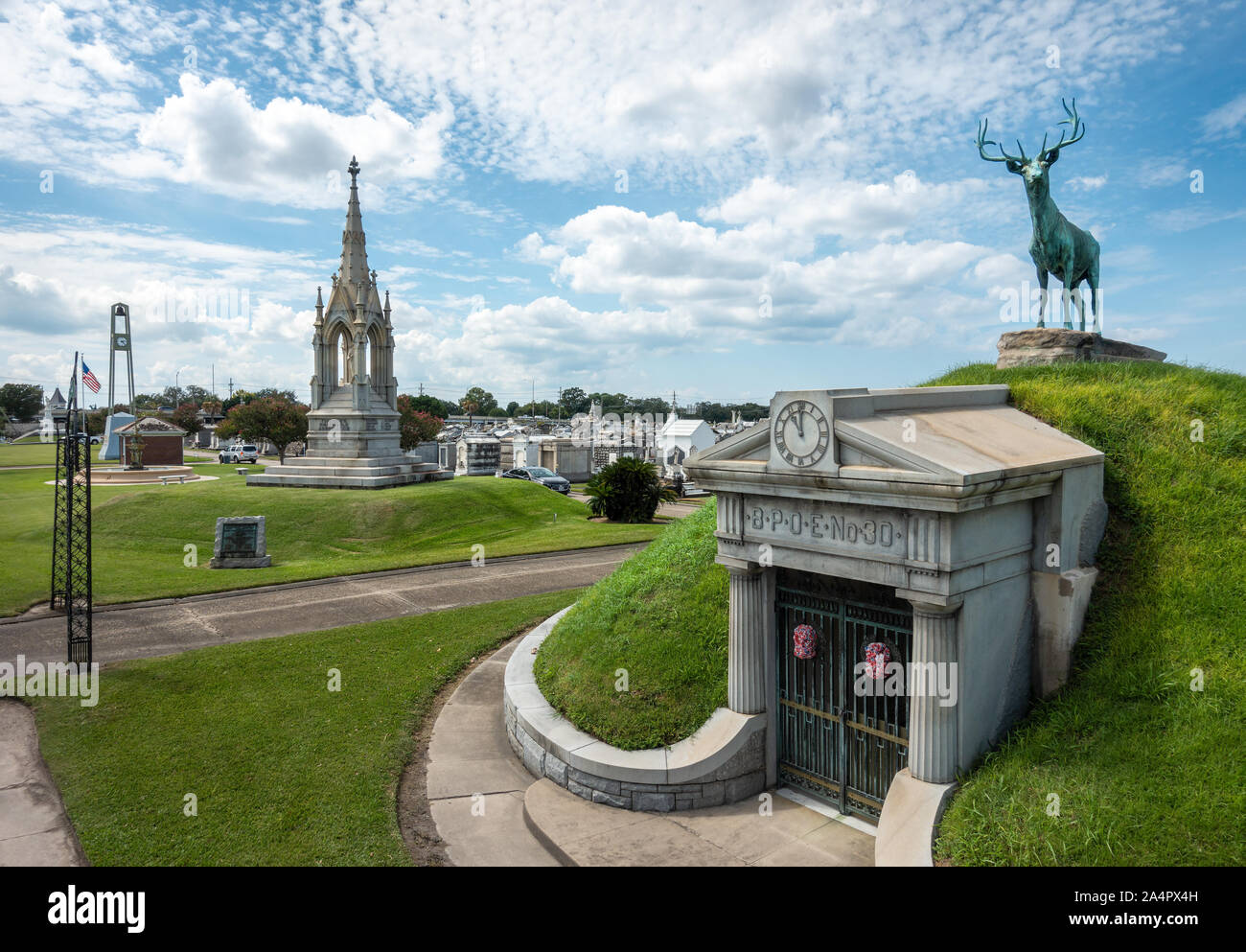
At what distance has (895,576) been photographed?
640cm

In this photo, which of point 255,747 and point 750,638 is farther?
point 255,747

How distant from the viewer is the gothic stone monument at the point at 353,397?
3159 cm

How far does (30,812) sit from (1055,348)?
540 inches

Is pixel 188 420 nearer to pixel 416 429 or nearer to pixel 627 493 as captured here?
pixel 416 429

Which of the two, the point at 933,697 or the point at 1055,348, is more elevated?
the point at 1055,348

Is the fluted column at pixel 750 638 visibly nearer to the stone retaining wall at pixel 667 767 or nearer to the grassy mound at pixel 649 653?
the stone retaining wall at pixel 667 767

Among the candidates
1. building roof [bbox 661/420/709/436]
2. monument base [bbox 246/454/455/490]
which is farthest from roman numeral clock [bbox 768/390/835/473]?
building roof [bbox 661/420/709/436]

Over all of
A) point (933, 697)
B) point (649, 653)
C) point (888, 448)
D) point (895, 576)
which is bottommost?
point (649, 653)

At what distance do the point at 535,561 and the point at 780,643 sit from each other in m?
14.3

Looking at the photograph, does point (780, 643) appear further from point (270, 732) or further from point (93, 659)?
point (93, 659)

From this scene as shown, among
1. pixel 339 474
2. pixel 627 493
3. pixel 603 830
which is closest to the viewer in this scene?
pixel 603 830

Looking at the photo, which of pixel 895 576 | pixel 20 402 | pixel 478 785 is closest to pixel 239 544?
pixel 478 785

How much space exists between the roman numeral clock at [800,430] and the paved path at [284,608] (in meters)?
10.8

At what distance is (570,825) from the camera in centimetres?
725
